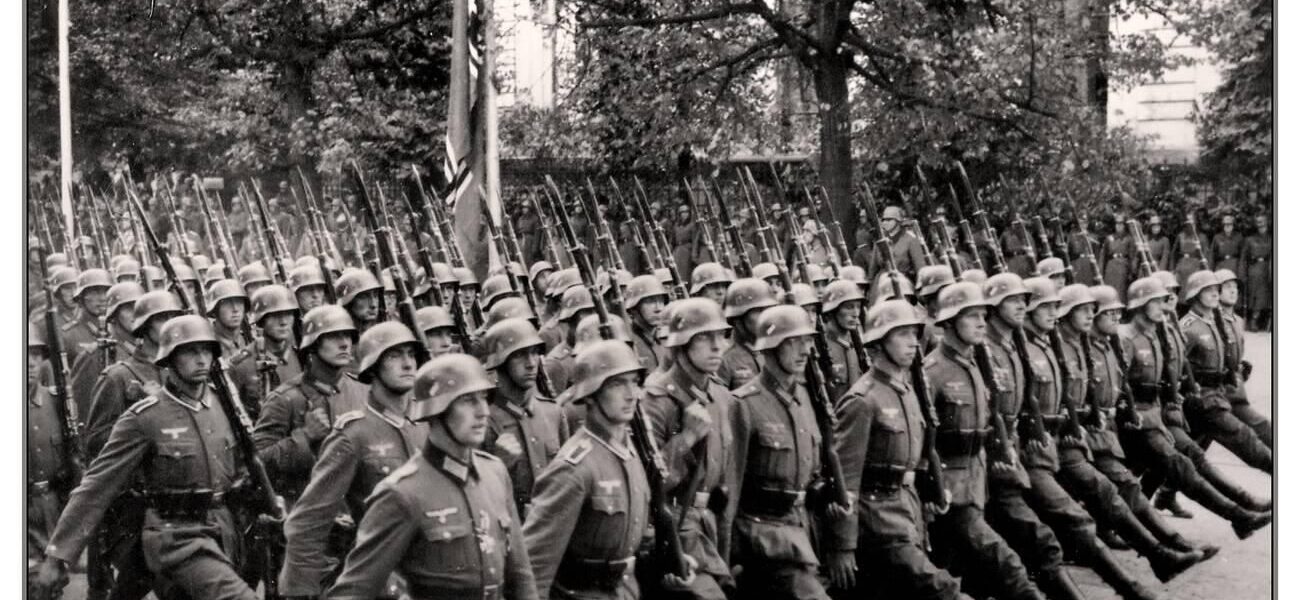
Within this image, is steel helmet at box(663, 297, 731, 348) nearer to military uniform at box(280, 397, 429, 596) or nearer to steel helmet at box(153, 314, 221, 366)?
military uniform at box(280, 397, 429, 596)


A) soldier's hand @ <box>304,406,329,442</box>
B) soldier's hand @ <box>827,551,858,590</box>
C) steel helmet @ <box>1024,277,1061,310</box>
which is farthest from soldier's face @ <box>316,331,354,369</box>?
steel helmet @ <box>1024,277,1061,310</box>

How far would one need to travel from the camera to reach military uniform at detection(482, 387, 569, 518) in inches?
283

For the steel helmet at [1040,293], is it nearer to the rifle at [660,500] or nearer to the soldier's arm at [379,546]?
the rifle at [660,500]

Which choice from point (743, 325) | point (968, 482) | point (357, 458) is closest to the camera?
point (357, 458)

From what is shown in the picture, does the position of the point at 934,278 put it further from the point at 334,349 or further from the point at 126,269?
the point at 126,269

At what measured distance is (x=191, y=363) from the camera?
7109 millimetres

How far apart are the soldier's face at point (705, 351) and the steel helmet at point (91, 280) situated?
4.11 metres

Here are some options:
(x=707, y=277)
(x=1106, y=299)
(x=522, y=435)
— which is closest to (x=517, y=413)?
(x=522, y=435)

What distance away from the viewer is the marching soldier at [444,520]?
5141mm

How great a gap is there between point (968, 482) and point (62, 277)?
5.38 meters

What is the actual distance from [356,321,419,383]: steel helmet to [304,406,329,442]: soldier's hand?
0.99 m

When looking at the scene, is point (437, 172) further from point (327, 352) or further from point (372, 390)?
point (372, 390)

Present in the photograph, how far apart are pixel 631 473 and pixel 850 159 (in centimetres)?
721

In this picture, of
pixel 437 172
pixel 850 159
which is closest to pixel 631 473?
pixel 437 172
